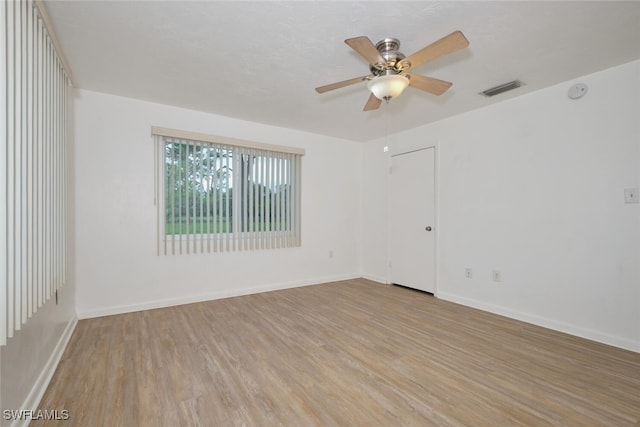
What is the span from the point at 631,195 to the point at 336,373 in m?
2.87

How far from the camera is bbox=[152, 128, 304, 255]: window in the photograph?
3457mm

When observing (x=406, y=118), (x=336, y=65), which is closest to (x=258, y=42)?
(x=336, y=65)

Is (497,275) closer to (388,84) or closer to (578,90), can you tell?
(578,90)

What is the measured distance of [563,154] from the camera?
2.84 metres

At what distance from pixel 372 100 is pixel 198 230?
8.48 ft

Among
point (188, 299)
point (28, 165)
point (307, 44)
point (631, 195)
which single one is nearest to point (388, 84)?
point (307, 44)

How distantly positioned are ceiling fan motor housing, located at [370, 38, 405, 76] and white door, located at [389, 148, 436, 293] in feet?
7.29

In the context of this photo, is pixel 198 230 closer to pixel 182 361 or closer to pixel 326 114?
pixel 182 361

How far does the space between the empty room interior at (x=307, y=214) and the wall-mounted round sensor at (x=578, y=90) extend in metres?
0.01

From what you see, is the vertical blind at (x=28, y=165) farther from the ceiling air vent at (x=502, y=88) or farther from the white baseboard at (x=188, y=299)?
the ceiling air vent at (x=502, y=88)

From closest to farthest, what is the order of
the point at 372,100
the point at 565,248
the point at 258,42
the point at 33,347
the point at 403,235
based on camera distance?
the point at 33,347 < the point at 258,42 < the point at 372,100 < the point at 565,248 < the point at 403,235

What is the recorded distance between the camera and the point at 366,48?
1759 mm

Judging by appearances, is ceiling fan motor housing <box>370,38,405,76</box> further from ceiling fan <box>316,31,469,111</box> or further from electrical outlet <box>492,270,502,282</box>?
electrical outlet <box>492,270,502,282</box>

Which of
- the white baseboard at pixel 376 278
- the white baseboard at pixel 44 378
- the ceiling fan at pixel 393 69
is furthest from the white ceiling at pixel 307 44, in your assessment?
the white baseboard at pixel 376 278
